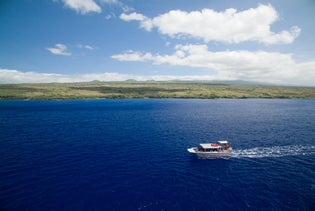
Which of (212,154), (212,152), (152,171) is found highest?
(212,152)

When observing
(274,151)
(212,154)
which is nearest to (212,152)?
(212,154)

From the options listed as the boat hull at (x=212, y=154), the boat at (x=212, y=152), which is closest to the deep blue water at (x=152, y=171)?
the boat hull at (x=212, y=154)

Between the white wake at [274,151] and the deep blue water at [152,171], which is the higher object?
the white wake at [274,151]

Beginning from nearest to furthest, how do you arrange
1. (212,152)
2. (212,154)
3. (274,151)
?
(212,152) < (212,154) < (274,151)

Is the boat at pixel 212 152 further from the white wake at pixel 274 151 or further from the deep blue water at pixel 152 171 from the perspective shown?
the white wake at pixel 274 151

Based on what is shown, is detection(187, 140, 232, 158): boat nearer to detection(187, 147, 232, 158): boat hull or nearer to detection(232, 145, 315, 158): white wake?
detection(187, 147, 232, 158): boat hull

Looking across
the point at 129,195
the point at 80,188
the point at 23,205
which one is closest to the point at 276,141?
the point at 129,195

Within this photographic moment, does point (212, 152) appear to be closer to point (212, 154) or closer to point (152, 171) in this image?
point (212, 154)

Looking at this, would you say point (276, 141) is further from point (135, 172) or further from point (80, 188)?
point (80, 188)

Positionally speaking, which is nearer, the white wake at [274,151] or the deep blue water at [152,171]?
the deep blue water at [152,171]
